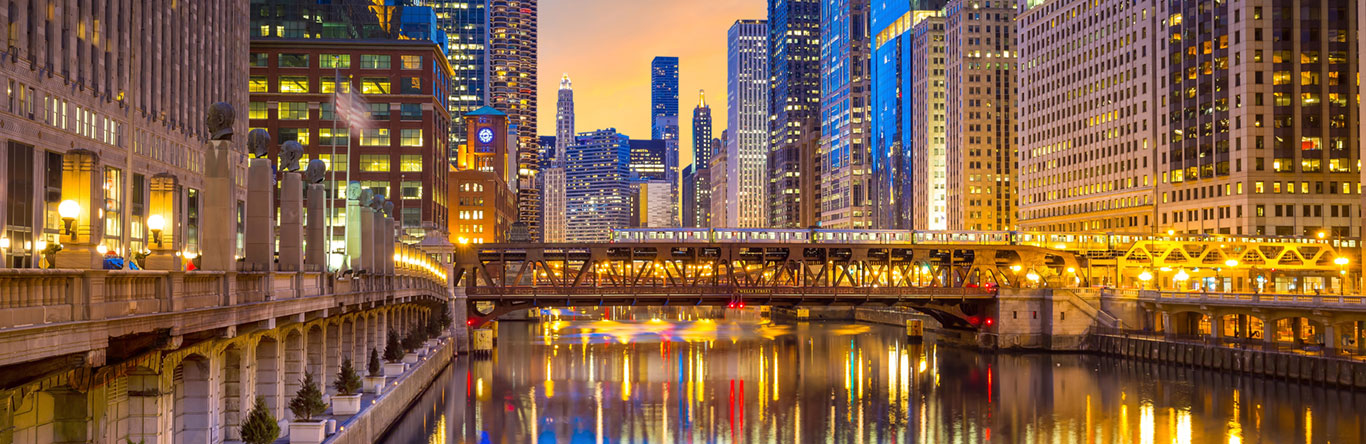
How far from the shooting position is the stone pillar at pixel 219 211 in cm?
3247

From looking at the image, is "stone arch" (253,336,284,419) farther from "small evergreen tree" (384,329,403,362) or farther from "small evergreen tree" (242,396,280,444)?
"small evergreen tree" (384,329,403,362)

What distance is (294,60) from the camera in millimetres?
137500

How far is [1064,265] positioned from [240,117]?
8830 cm

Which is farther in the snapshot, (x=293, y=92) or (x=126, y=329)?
(x=293, y=92)

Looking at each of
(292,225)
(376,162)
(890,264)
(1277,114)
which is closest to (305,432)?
(292,225)

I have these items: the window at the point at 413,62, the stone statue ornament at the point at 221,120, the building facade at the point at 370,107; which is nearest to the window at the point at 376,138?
the building facade at the point at 370,107

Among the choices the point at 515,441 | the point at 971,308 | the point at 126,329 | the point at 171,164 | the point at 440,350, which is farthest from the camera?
the point at 971,308

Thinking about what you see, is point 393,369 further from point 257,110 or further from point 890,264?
point 257,110

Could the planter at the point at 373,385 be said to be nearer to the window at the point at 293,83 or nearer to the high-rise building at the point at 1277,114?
the window at the point at 293,83

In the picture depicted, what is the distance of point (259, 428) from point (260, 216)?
6520mm

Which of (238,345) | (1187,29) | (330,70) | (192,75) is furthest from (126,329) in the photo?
(1187,29)

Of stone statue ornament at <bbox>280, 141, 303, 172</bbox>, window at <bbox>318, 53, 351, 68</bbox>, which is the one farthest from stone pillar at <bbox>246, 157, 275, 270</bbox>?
window at <bbox>318, 53, 351, 68</bbox>

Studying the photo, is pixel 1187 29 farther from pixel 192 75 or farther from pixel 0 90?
pixel 0 90

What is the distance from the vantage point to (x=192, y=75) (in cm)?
11162
